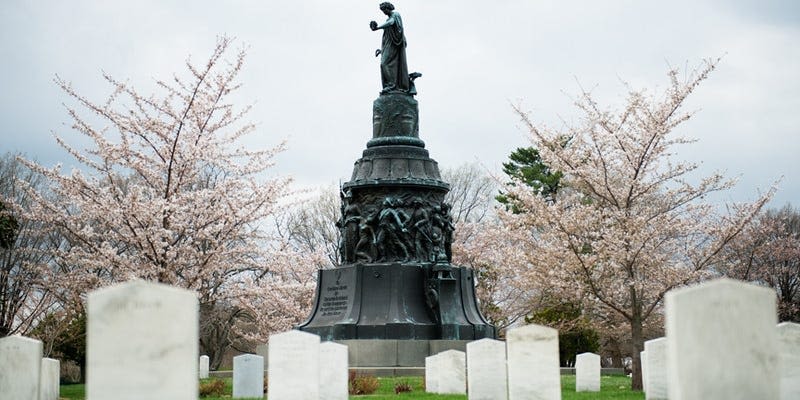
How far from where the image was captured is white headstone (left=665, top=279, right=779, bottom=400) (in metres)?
7.92

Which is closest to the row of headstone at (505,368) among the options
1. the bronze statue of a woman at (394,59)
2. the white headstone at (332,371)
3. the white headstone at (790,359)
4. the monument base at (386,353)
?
the white headstone at (332,371)

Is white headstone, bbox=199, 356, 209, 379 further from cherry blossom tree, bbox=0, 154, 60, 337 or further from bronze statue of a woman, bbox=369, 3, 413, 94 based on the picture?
bronze statue of a woman, bbox=369, 3, 413, 94

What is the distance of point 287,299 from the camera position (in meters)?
34.2

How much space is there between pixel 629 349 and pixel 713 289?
42.1m

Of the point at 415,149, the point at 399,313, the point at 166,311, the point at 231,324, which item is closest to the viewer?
the point at 166,311

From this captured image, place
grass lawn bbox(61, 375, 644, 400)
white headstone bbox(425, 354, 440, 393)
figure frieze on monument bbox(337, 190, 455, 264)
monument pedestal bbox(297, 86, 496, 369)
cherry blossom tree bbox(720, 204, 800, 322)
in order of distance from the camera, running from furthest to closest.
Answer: cherry blossom tree bbox(720, 204, 800, 322)
figure frieze on monument bbox(337, 190, 455, 264)
monument pedestal bbox(297, 86, 496, 369)
white headstone bbox(425, 354, 440, 393)
grass lawn bbox(61, 375, 644, 400)

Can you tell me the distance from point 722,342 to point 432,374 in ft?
36.3

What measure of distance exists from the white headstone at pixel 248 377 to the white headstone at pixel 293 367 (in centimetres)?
429

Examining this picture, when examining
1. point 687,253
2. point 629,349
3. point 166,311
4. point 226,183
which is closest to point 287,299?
point 226,183

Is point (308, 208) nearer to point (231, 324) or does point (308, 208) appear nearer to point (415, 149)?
point (231, 324)

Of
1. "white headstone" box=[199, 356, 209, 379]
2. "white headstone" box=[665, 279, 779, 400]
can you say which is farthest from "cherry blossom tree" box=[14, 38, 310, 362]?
"white headstone" box=[665, 279, 779, 400]

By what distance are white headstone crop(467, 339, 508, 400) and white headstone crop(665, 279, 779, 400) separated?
290 inches

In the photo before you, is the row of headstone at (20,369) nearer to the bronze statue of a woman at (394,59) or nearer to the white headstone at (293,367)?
the white headstone at (293,367)

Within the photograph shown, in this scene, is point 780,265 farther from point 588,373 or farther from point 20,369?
point 20,369
